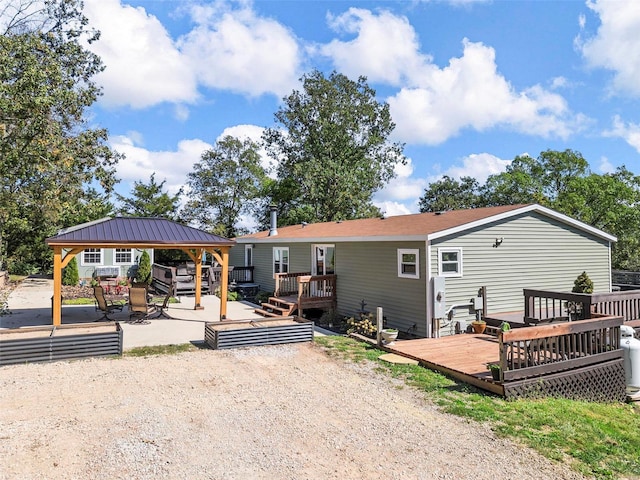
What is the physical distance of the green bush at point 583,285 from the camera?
36.8 ft

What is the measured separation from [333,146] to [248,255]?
42.3 feet

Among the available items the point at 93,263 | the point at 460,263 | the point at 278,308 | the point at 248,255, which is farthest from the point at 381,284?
the point at 93,263

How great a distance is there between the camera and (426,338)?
31.7ft

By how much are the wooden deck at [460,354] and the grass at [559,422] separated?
190 millimetres

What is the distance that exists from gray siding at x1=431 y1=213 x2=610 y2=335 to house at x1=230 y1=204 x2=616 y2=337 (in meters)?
0.03

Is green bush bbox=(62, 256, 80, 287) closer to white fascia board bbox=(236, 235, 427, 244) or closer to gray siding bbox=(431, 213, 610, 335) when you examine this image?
white fascia board bbox=(236, 235, 427, 244)

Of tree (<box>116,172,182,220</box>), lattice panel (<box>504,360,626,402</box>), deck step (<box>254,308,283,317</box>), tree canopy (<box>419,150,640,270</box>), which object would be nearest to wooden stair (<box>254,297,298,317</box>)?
deck step (<box>254,308,283,317</box>)

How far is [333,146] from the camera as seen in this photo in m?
30.2

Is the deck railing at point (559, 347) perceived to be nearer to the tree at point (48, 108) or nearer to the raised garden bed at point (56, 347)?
the raised garden bed at point (56, 347)

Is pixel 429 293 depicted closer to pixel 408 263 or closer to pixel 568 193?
pixel 408 263

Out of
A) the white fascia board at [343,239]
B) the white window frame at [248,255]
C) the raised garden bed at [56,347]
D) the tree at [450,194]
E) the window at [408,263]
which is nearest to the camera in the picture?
the raised garden bed at [56,347]

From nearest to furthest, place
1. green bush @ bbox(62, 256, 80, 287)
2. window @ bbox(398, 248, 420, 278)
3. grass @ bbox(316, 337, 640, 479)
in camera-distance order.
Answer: grass @ bbox(316, 337, 640, 479) → window @ bbox(398, 248, 420, 278) → green bush @ bbox(62, 256, 80, 287)

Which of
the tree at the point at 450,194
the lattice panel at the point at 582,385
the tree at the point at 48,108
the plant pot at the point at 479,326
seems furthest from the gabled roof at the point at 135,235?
the tree at the point at 450,194

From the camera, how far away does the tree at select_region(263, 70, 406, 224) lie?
96.1ft
